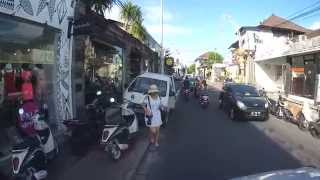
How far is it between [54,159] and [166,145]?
13.7ft

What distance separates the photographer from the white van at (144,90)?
1838 cm

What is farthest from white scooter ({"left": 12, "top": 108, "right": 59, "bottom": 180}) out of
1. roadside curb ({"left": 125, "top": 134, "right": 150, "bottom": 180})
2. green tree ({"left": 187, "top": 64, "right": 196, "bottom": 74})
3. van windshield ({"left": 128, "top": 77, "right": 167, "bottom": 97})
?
green tree ({"left": 187, "top": 64, "right": 196, "bottom": 74})

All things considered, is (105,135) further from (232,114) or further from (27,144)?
(232,114)

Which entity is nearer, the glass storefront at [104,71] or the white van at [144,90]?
the glass storefront at [104,71]

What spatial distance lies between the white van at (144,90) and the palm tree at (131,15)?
19.2 metres

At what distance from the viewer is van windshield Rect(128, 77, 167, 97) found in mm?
19391

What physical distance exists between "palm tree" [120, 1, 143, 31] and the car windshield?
53.5 feet

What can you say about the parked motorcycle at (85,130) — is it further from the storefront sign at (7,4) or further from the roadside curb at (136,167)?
the storefront sign at (7,4)

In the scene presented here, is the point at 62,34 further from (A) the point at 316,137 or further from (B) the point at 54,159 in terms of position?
(A) the point at 316,137

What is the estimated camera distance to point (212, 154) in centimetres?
1250

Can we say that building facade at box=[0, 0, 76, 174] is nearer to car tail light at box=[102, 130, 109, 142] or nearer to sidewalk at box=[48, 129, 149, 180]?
sidewalk at box=[48, 129, 149, 180]

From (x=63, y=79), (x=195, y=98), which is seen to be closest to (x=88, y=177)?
(x=63, y=79)

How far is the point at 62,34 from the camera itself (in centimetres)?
1342

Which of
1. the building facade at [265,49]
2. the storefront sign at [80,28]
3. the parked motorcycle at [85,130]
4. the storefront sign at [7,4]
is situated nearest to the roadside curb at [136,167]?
the parked motorcycle at [85,130]
